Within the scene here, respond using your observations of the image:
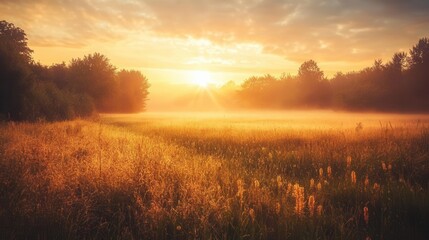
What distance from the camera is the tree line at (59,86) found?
25109mm

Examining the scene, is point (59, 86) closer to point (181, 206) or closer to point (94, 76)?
point (94, 76)

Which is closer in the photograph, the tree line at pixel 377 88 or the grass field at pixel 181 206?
the grass field at pixel 181 206

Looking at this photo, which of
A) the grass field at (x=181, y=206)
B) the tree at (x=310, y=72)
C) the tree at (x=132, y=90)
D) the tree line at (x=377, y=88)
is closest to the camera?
the grass field at (x=181, y=206)

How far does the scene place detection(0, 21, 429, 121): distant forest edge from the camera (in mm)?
25672

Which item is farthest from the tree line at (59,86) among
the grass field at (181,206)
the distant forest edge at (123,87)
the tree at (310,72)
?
the tree at (310,72)

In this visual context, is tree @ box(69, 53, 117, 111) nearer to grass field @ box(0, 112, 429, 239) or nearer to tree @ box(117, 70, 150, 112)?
tree @ box(117, 70, 150, 112)

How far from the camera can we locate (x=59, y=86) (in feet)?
179

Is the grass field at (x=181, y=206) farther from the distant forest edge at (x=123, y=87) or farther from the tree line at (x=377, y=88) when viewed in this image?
the tree line at (x=377, y=88)

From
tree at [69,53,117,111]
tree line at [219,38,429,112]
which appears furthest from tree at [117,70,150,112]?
tree line at [219,38,429,112]

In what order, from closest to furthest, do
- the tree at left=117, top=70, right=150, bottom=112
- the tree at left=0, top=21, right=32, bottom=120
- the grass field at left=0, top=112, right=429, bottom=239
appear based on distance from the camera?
1. the grass field at left=0, top=112, right=429, bottom=239
2. the tree at left=0, top=21, right=32, bottom=120
3. the tree at left=117, top=70, right=150, bottom=112

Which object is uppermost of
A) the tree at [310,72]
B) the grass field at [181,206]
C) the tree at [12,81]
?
the tree at [310,72]

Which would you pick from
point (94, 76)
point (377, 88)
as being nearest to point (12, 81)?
point (94, 76)

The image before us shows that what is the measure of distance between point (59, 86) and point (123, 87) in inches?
561

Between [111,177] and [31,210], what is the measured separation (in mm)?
1462
